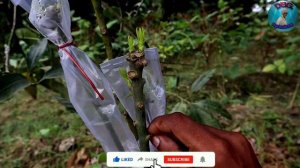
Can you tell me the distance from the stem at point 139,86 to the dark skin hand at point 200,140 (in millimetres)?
15

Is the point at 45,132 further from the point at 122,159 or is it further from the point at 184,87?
the point at 122,159

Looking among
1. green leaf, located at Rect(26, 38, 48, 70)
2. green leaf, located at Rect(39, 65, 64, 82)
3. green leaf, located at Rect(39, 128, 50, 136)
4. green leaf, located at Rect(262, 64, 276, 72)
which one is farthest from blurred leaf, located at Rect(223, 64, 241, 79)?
green leaf, located at Rect(39, 65, 64, 82)

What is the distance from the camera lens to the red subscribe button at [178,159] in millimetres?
410

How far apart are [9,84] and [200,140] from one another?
54 cm

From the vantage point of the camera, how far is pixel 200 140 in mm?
486

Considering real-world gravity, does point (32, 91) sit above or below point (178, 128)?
below

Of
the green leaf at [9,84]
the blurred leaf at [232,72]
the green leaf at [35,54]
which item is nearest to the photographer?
the green leaf at [9,84]

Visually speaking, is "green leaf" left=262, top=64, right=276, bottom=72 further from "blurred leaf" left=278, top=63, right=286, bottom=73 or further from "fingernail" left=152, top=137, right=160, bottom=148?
"fingernail" left=152, top=137, right=160, bottom=148

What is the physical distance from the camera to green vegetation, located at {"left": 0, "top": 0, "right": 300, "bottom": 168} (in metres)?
1.23

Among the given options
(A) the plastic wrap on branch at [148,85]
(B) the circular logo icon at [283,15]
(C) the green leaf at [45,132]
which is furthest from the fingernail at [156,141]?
(C) the green leaf at [45,132]

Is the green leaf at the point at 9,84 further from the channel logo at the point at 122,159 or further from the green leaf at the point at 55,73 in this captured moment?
the channel logo at the point at 122,159

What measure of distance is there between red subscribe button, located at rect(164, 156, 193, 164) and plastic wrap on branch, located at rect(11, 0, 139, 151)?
24 centimetres

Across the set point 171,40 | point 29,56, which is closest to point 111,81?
point 29,56

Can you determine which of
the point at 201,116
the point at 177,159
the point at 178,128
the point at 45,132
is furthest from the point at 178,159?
the point at 45,132
